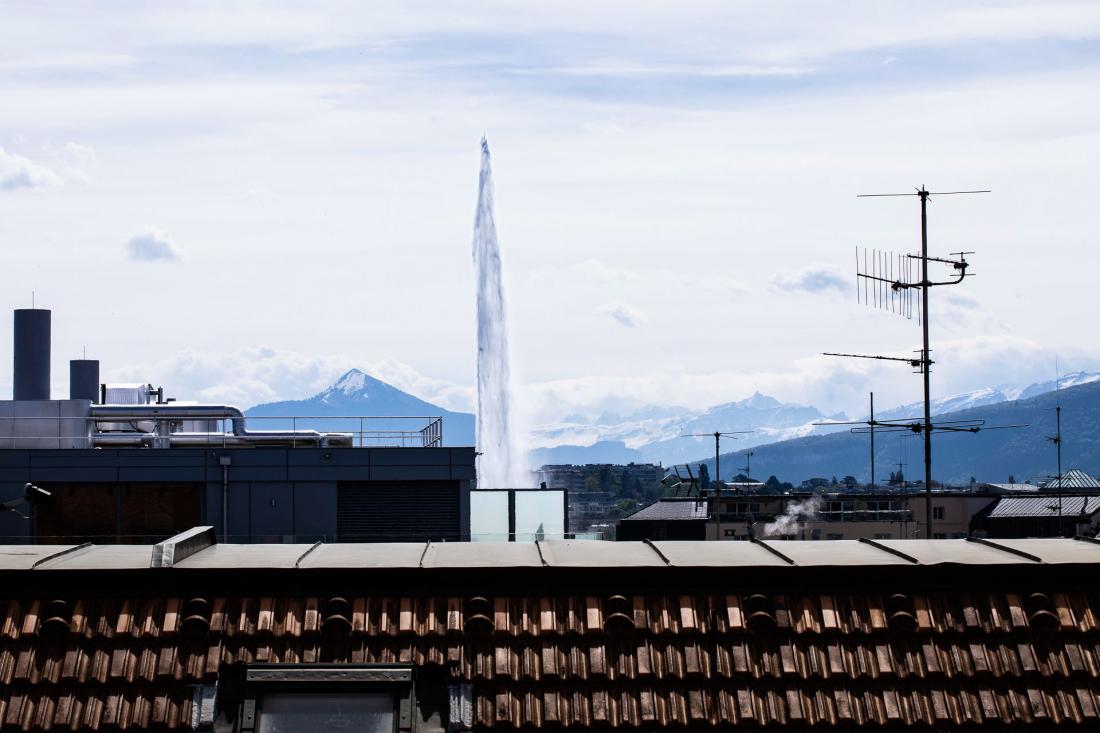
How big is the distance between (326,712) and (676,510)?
12714 centimetres

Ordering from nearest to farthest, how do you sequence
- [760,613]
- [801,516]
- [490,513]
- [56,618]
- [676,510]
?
[56,618], [760,613], [490,513], [801,516], [676,510]

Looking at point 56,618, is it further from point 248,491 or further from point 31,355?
point 31,355

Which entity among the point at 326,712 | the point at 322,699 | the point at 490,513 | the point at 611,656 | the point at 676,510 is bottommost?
the point at 676,510

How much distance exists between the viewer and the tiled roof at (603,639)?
52.5 feet

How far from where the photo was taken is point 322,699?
1579cm

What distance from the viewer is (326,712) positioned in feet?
51.4

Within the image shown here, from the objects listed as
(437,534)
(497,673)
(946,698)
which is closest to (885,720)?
(946,698)

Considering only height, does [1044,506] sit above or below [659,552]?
below

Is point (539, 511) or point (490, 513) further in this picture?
point (490, 513)

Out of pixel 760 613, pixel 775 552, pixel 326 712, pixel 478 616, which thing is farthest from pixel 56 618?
pixel 775 552

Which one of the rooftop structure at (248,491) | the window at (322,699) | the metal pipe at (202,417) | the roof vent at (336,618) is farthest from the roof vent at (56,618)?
the metal pipe at (202,417)

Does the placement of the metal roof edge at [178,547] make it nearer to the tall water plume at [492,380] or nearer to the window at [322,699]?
the window at [322,699]

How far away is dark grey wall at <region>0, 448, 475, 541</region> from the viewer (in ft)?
168

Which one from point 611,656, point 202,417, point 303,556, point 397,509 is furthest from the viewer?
point 202,417
